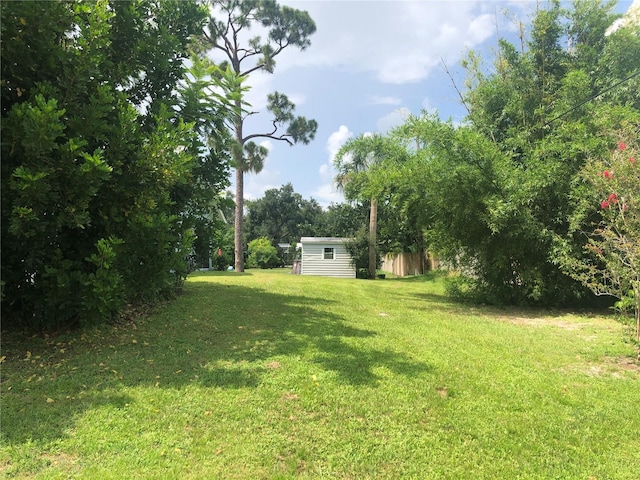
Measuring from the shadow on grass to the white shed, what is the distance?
15787 mm

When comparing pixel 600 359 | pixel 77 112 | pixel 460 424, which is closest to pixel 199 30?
pixel 77 112

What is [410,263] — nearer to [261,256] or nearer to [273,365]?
[261,256]

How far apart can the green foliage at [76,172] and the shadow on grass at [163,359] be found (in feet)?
1.58

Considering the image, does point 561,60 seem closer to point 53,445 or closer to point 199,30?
point 199,30

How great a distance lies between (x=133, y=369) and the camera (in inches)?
155

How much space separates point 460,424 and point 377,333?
2640 mm

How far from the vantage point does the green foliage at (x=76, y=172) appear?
3676 millimetres

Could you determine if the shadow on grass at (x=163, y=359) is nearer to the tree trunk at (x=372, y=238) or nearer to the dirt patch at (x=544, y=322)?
the dirt patch at (x=544, y=322)

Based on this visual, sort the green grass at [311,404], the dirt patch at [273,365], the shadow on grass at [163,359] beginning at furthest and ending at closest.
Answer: the dirt patch at [273,365]
the shadow on grass at [163,359]
the green grass at [311,404]

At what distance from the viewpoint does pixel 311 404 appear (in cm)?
324

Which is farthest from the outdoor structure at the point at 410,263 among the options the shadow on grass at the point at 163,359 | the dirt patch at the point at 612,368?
the shadow on grass at the point at 163,359

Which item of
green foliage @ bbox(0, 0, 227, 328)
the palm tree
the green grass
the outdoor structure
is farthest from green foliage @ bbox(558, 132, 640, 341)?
the outdoor structure

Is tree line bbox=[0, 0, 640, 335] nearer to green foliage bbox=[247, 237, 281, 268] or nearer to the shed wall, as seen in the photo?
the shed wall

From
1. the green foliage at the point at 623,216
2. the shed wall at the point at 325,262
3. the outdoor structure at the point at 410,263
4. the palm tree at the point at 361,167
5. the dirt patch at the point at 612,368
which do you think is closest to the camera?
the dirt patch at the point at 612,368
